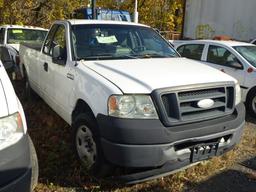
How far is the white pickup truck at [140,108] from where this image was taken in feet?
10.6

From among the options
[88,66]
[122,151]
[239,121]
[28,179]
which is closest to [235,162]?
[239,121]

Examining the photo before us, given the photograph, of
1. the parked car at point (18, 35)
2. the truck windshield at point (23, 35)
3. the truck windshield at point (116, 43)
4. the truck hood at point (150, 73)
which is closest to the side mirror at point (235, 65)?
the truck windshield at point (116, 43)

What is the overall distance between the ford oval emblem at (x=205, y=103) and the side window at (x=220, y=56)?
3883 mm

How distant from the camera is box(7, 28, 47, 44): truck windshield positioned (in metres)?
10.4

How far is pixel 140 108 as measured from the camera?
3295mm

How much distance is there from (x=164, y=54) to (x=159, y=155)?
2.02 meters

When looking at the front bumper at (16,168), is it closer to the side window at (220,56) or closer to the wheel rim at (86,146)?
the wheel rim at (86,146)

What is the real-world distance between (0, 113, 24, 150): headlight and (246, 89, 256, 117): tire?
5231 mm

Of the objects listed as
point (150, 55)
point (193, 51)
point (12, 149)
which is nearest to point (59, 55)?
point (150, 55)

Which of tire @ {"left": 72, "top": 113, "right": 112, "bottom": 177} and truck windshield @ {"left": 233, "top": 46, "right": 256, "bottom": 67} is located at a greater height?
truck windshield @ {"left": 233, "top": 46, "right": 256, "bottom": 67}

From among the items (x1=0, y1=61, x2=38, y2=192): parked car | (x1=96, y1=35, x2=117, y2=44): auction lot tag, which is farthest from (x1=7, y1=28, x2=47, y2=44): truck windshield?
(x1=0, y1=61, x2=38, y2=192): parked car

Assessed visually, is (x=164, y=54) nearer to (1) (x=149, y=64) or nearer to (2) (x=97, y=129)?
(1) (x=149, y=64)

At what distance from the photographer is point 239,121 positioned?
3844mm

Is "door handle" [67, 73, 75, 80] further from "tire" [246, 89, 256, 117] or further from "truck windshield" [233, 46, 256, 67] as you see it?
"truck windshield" [233, 46, 256, 67]
